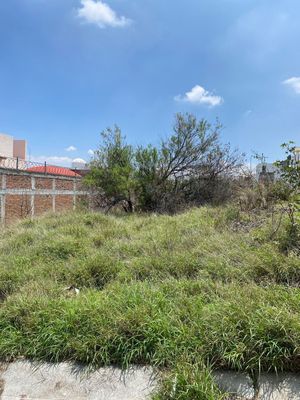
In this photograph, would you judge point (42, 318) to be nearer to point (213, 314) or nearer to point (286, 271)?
point (213, 314)

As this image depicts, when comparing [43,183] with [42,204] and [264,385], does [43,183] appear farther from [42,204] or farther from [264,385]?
[264,385]

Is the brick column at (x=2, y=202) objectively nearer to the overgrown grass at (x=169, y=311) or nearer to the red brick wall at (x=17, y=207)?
the red brick wall at (x=17, y=207)

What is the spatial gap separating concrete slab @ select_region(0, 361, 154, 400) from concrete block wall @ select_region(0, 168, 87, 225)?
979 cm

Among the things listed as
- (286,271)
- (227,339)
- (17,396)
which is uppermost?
(286,271)

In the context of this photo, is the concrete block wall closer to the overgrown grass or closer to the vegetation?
the vegetation

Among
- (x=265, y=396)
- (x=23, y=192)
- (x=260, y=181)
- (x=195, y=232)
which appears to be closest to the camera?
(x=265, y=396)

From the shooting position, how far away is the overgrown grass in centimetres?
203

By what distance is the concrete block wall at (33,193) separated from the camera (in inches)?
451

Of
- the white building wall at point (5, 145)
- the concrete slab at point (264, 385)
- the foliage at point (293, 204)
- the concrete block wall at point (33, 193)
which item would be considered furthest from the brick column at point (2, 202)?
the white building wall at point (5, 145)

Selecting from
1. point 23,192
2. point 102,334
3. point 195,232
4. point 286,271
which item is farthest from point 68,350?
point 23,192

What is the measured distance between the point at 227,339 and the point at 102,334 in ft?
3.00

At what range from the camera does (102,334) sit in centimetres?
231

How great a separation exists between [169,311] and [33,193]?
39.2ft

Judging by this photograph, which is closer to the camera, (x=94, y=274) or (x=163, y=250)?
(x=94, y=274)
